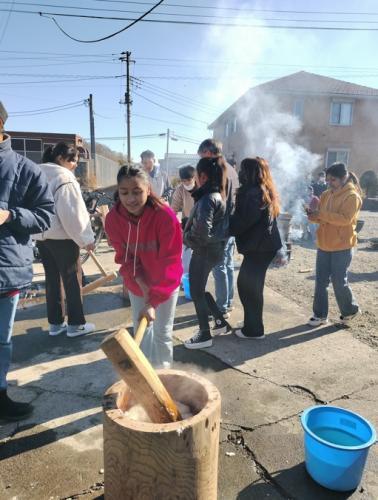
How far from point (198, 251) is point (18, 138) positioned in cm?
2424

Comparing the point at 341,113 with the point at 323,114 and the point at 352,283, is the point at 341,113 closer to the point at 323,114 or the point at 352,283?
the point at 323,114

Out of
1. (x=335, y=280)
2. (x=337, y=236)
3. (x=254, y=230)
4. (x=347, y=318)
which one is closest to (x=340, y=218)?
(x=337, y=236)

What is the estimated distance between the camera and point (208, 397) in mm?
1943

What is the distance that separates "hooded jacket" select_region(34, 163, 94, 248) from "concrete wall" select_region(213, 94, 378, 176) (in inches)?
900

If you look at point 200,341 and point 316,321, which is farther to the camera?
point 316,321

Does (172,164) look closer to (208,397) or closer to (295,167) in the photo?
(295,167)

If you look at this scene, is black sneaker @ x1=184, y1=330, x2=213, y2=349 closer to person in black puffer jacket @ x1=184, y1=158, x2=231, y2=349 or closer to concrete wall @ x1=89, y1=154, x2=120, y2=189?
person in black puffer jacket @ x1=184, y1=158, x2=231, y2=349

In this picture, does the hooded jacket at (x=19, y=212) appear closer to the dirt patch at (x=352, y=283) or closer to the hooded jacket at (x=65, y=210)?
the hooded jacket at (x=65, y=210)

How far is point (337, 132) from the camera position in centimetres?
2664

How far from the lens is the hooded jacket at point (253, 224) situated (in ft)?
12.7

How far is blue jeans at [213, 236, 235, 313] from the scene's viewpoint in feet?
15.5

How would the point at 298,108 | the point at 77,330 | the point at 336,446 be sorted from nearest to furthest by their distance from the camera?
the point at 336,446 < the point at 77,330 < the point at 298,108

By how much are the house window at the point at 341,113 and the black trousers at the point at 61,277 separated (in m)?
26.6

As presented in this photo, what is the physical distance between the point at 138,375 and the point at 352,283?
227 inches
